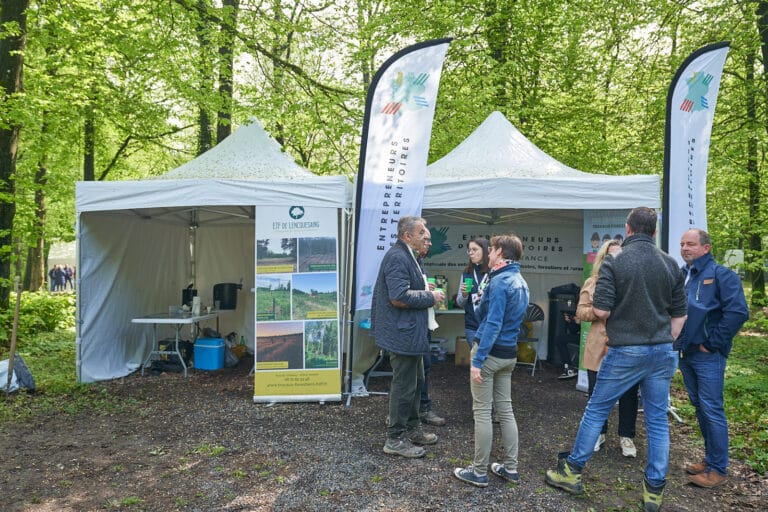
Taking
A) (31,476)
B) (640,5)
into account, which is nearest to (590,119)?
(640,5)

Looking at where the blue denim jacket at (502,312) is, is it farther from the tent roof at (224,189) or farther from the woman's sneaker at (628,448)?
the tent roof at (224,189)

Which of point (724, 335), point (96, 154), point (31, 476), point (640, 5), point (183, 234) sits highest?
point (640, 5)

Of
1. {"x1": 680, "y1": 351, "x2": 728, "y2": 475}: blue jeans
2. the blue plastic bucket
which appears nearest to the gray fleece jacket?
{"x1": 680, "y1": 351, "x2": 728, "y2": 475}: blue jeans

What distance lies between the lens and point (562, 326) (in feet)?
22.3

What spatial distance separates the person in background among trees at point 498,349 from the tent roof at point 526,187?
2.11m

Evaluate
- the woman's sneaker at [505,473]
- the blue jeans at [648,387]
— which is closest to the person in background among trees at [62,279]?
the woman's sneaker at [505,473]

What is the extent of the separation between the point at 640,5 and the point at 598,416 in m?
8.86

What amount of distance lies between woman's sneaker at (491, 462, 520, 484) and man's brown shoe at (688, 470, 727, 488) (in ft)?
3.83

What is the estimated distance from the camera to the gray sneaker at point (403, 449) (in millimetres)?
3766

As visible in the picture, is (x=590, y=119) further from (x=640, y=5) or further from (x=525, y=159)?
(x=525, y=159)

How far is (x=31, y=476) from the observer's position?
141 inches

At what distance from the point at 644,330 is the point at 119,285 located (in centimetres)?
597

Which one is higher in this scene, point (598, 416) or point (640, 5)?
point (640, 5)

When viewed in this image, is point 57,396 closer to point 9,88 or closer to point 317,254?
point 317,254
